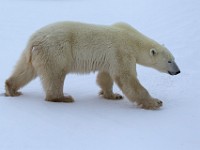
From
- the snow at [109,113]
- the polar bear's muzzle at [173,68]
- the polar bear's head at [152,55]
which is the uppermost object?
the polar bear's head at [152,55]

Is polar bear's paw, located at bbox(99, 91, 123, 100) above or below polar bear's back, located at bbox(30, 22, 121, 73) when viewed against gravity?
below

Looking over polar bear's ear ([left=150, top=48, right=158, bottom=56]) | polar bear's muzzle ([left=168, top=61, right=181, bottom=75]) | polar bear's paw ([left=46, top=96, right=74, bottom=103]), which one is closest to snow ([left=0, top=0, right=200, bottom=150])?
polar bear's paw ([left=46, top=96, right=74, bottom=103])

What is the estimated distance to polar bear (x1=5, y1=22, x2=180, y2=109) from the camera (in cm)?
532

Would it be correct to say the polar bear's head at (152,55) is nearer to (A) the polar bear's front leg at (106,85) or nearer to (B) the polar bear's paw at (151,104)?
(A) the polar bear's front leg at (106,85)

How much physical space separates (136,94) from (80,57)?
0.94m

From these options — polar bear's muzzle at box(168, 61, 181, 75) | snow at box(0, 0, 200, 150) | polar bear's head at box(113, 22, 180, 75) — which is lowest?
snow at box(0, 0, 200, 150)

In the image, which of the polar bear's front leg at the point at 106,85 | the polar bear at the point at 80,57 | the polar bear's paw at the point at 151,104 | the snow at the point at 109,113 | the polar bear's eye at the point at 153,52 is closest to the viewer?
the snow at the point at 109,113

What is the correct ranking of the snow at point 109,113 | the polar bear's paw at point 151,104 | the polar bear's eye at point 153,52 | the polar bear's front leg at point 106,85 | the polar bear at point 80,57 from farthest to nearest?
the polar bear's front leg at point 106,85, the polar bear's eye at point 153,52, the polar bear's paw at point 151,104, the polar bear at point 80,57, the snow at point 109,113

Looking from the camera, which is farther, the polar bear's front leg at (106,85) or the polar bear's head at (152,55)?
the polar bear's front leg at (106,85)

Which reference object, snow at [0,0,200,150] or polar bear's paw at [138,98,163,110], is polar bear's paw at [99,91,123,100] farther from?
polar bear's paw at [138,98,163,110]

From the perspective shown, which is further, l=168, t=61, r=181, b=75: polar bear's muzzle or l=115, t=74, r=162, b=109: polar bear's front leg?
l=168, t=61, r=181, b=75: polar bear's muzzle

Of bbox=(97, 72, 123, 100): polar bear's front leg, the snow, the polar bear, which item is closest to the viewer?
the snow

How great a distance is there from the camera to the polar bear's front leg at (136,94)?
17.9ft

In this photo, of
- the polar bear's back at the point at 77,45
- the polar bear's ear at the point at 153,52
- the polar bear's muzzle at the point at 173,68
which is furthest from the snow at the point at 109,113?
the polar bear's ear at the point at 153,52
